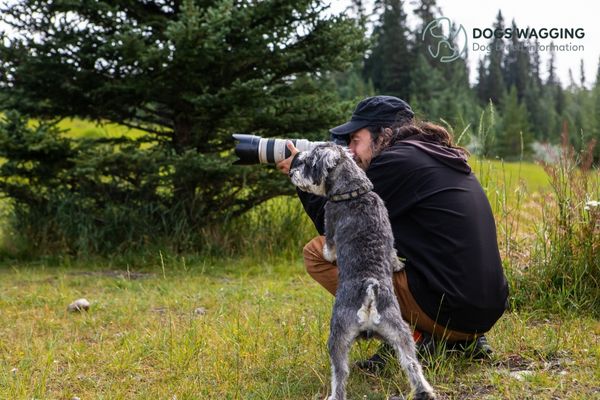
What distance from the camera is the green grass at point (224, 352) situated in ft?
12.0

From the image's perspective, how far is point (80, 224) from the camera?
7.75 meters

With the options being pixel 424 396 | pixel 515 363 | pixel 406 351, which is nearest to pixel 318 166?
pixel 406 351

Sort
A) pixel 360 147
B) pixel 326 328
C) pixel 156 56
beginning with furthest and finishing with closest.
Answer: pixel 156 56
pixel 326 328
pixel 360 147

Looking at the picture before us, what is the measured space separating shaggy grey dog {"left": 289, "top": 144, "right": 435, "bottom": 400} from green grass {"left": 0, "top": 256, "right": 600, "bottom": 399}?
50 centimetres

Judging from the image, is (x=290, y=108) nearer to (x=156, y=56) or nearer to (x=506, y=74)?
(x=156, y=56)

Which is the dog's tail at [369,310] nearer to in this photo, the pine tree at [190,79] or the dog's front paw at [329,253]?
the dog's front paw at [329,253]

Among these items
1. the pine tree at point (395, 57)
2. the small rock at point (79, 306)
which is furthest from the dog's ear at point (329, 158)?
the pine tree at point (395, 57)

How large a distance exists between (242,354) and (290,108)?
14.2ft

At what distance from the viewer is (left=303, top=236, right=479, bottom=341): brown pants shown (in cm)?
375

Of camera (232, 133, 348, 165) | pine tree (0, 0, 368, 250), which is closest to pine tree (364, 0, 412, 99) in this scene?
pine tree (0, 0, 368, 250)

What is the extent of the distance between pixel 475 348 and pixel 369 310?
1244 millimetres

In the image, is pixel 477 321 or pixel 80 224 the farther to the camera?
pixel 80 224

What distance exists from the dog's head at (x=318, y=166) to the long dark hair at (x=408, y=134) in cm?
55

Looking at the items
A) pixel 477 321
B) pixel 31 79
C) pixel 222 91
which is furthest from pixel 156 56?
pixel 477 321
